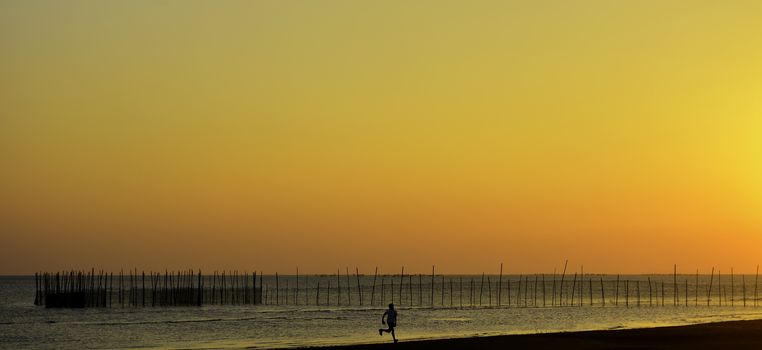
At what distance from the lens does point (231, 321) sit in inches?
2426

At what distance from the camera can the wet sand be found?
34.2m

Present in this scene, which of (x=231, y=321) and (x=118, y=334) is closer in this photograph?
(x=118, y=334)

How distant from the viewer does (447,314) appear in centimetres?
7000

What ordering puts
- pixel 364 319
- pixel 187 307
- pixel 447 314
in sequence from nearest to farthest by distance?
pixel 364 319 → pixel 447 314 → pixel 187 307

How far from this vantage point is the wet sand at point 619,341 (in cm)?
3425

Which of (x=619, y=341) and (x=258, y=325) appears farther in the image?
(x=258, y=325)

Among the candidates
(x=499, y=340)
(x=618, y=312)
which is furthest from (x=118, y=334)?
(x=618, y=312)

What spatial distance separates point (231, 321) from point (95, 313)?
1595cm

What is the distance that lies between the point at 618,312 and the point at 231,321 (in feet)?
90.1

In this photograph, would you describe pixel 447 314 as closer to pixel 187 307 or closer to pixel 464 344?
pixel 187 307

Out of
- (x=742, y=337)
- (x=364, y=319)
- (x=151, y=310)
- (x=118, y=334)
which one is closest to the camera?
(x=742, y=337)

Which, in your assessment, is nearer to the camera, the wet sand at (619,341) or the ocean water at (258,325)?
the wet sand at (619,341)

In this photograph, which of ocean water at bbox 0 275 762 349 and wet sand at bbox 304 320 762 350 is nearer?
wet sand at bbox 304 320 762 350

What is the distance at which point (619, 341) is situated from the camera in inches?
1438
